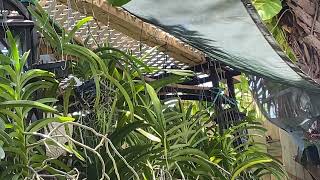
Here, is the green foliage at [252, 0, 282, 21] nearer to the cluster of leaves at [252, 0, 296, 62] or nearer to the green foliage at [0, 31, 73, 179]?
the cluster of leaves at [252, 0, 296, 62]

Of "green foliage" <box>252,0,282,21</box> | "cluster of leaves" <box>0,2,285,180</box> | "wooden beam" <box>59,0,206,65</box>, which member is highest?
"green foliage" <box>252,0,282,21</box>

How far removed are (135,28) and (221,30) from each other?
0.77 metres

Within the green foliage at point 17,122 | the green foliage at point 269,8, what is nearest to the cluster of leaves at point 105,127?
the green foliage at point 17,122

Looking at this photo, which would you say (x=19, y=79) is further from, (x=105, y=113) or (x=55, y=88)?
(x=105, y=113)

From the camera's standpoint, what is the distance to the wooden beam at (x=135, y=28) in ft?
6.27

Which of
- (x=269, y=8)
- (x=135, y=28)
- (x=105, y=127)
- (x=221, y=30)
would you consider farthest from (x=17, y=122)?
(x=135, y=28)

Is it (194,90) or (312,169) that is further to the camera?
(312,169)

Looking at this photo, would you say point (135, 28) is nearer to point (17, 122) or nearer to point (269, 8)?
point (269, 8)

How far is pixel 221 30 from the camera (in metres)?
1.38

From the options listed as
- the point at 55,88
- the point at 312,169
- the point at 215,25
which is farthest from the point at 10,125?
the point at 312,169

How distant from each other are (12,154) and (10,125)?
0.21 ft

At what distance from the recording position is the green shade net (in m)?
1.29

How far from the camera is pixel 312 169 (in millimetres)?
2945

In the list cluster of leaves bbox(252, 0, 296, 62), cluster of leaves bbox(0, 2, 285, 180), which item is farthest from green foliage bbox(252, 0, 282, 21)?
cluster of leaves bbox(0, 2, 285, 180)
